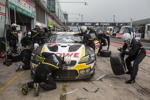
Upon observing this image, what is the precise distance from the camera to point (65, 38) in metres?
6.09

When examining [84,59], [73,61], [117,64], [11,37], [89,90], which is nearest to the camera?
[89,90]

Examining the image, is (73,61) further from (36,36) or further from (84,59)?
(36,36)

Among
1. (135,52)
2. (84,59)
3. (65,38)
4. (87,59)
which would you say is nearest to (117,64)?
(135,52)

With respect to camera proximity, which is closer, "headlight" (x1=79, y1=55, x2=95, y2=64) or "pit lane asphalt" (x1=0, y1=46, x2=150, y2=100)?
"pit lane asphalt" (x1=0, y1=46, x2=150, y2=100)

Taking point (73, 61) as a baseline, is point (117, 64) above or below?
below

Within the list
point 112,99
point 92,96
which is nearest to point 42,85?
point 92,96

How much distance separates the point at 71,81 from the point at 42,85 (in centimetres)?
101

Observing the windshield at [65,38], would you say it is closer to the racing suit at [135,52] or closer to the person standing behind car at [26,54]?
the person standing behind car at [26,54]

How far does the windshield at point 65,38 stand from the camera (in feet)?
19.4

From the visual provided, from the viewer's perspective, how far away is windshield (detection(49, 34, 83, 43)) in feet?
19.4

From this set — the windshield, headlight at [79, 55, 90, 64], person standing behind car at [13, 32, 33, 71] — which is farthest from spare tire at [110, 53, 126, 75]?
person standing behind car at [13, 32, 33, 71]

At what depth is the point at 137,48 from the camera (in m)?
4.56

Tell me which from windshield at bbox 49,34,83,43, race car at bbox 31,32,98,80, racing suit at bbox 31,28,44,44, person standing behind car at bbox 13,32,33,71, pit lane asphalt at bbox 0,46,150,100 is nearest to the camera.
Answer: pit lane asphalt at bbox 0,46,150,100

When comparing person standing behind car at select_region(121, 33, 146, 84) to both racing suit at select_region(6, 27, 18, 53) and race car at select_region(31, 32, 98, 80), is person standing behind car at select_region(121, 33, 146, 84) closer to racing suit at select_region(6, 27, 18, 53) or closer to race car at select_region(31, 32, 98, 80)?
race car at select_region(31, 32, 98, 80)
